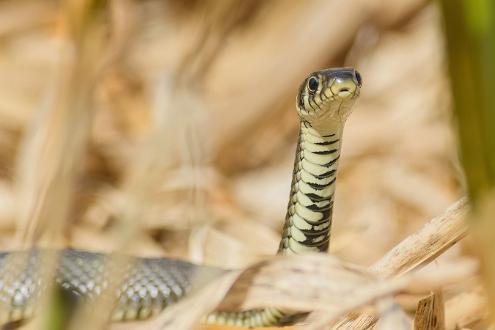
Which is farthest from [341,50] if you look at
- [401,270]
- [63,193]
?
[63,193]

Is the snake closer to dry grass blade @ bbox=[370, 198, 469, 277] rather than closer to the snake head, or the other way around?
the snake head

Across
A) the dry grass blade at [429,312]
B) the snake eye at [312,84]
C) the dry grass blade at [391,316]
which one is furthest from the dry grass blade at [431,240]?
the snake eye at [312,84]

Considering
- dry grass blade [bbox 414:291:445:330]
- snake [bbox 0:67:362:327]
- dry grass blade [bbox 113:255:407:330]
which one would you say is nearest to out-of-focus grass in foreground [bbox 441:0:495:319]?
dry grass blade [bbox 113:255:407:330]

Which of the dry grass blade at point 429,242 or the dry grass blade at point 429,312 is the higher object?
the dry grass blade at point 429,242

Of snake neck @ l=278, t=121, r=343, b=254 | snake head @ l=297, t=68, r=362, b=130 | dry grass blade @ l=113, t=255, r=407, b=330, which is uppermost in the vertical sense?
snake head @ l=297, t=68, r=362, b=130

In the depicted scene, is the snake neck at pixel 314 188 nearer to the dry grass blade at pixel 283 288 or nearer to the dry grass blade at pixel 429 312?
the dry grass blade at pixel 429 312

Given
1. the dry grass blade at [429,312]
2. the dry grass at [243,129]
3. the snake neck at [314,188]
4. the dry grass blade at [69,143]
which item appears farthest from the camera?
the dry grass at [243,129]
